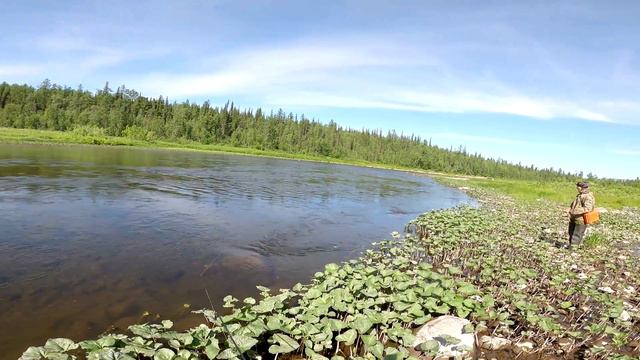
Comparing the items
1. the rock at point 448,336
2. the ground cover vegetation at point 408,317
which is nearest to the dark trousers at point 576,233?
the ground cover vegetation at point 408,317

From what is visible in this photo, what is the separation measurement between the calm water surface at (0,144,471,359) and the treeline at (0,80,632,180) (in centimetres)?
10256

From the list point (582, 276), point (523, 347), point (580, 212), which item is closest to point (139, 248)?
point (523, 347)

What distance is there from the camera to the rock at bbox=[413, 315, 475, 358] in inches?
250

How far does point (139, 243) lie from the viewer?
44.8 ft

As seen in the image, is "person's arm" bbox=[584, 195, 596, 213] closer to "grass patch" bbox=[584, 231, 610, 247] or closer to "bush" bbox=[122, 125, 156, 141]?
"grass patch" bbox=[584, 231, 610, 247]

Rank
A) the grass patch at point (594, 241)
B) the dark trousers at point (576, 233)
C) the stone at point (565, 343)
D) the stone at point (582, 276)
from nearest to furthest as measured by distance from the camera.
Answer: the stone at point (565, 343)
the stone at point (582, 276)
the dark trousers at point (576, 233)
the grass patch at point (594, 241)

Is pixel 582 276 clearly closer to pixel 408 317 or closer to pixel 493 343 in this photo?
pixel 493 343

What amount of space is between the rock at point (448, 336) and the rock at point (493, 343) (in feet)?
2.12

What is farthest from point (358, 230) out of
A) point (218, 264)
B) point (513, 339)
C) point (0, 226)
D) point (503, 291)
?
point (0, 226)

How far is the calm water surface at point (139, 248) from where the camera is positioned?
832cm

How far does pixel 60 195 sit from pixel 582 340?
24.2 metres

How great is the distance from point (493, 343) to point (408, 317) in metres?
1.66

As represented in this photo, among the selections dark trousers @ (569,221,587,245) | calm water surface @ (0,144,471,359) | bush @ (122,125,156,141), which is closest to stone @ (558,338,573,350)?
calm water surface @ (0,144,471,359)

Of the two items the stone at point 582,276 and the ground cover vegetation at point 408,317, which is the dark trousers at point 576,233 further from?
the stone at point 582,276
